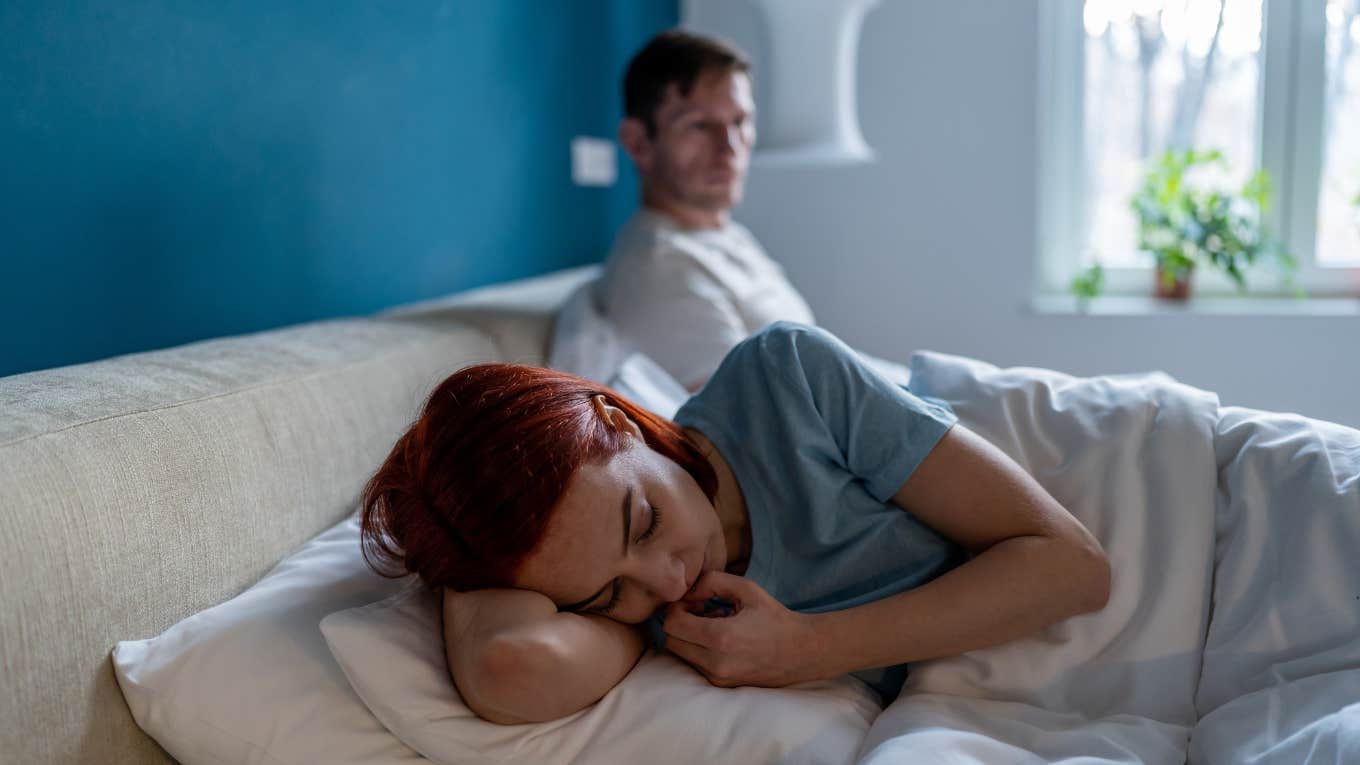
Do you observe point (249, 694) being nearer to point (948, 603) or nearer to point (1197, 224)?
point (948, 603)

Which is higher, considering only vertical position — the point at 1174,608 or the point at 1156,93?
the point at 1156,93

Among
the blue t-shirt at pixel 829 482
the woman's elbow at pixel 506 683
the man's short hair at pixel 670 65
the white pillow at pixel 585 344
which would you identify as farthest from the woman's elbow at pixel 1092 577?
the man's short hair at pixel 670 65

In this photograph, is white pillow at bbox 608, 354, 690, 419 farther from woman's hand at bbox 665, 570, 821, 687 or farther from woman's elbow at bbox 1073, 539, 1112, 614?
woman's elbow at bbox 1073, 539, 1112, 614

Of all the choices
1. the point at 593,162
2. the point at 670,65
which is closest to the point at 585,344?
the point at 670,65

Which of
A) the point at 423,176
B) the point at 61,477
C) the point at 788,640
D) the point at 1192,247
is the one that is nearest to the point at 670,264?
the point at 423,176

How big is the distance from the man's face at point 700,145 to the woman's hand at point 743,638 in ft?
4.37

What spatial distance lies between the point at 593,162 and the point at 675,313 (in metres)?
1.29

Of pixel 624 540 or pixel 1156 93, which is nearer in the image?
pixel 624 540

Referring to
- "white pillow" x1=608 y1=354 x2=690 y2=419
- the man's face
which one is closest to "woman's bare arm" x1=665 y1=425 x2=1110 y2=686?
"white pillow" x1=608 y1=354 x2=690 y2=419

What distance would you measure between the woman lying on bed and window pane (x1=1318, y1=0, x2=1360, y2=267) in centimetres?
256

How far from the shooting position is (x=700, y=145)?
2.23 m

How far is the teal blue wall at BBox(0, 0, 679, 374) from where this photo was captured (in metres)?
1.24

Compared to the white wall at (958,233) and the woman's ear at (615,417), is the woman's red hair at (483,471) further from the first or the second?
the white wall at (958,233)

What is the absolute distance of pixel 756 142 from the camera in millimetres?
2932
